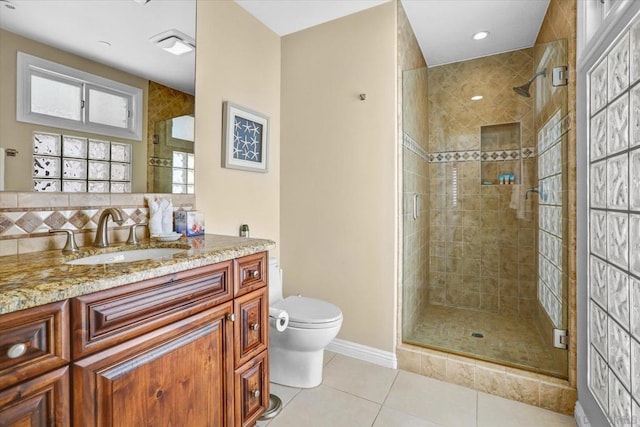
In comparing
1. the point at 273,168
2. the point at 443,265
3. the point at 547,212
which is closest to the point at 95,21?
the point at 273,168

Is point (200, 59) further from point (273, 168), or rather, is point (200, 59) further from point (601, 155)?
point (601, 155)

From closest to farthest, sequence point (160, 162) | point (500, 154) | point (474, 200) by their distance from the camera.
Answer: point (160, 162)
point (500, 154)
point (474, 200)

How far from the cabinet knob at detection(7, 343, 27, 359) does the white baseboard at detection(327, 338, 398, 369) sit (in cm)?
190

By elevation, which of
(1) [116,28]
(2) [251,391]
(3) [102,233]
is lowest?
(2) [251,391]

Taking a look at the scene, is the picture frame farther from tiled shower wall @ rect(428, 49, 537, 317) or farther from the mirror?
tiled shower wall @ rect(428, 49, 537, 317)

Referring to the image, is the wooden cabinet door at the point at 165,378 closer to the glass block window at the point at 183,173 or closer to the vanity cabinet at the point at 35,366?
the vanity cabinet at the point at 35,366

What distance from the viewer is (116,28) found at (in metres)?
1.46

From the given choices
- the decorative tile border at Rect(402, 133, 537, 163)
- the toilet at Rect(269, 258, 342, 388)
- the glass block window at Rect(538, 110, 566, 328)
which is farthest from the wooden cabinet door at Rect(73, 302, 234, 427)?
the glass block window at Rect(538, 110, 566, 328)

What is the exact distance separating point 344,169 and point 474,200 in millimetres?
1363

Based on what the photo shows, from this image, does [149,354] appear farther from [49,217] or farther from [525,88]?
[525,88]

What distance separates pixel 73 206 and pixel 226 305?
801 mm

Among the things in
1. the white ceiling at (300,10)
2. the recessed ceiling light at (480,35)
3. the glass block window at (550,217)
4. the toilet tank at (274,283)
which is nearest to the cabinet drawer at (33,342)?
the toilet tank at (274,283)

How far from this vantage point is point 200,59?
6.11 ft

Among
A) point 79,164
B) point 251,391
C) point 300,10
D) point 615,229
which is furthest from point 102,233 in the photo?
point 615,229
